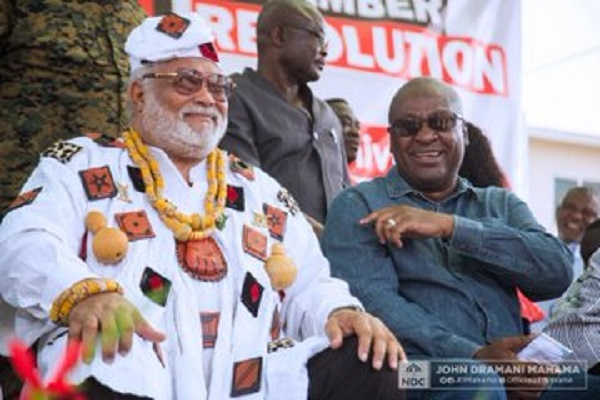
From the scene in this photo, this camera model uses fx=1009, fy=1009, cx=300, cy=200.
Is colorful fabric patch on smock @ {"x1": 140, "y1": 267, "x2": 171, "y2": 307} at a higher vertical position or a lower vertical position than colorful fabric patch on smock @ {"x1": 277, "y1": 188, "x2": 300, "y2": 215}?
lower

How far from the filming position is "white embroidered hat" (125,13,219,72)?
114 inches

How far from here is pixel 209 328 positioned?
8.29ft

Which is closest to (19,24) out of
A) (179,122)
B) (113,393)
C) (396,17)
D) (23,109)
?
(23,109)

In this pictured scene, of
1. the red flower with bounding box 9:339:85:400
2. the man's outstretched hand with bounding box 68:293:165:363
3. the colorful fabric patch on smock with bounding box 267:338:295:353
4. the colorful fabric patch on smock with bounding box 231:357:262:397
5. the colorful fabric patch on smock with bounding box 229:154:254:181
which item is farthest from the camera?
the colorful fabric patch on smock with bounding box 229:154:254:181

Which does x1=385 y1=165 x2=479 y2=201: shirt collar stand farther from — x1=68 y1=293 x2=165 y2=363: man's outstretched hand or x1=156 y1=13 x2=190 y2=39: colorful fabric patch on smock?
x1=68 y1=293 x2=165 y2=363: man's outstretched hand

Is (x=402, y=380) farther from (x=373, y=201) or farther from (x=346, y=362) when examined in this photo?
(x=373, y=201)

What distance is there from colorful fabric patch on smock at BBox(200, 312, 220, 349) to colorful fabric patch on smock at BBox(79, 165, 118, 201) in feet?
1.33

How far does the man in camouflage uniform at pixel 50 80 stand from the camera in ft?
10.6

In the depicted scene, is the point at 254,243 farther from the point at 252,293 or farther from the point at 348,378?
the point at 348,378

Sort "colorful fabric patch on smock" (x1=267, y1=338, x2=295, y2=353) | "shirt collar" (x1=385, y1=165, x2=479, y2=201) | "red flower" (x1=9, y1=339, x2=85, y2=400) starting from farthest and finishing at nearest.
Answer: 1. "shirt collar" (x1=385, y1=165, x2=479, y2=201)
2. "colorful fabric patch on smock" (x1=267, y1=338, x2=295, y2=353)
3. "red flower" (x1=9, y1=339, x2=85, y2=400)

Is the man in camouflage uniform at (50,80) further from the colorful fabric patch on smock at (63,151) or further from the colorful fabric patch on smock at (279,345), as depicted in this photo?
the colorful fabric patch on smock at (279,345)

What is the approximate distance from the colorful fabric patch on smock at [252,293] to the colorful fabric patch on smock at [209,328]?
0.10 meters

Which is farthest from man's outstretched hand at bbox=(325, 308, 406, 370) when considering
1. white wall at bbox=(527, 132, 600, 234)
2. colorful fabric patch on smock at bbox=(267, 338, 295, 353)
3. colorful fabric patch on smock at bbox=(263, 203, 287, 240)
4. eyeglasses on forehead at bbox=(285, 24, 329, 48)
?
white wall at bbox=(527, 132, 600, 234)

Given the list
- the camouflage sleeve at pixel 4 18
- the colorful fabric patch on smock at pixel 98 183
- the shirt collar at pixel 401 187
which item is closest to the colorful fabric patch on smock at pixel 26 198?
the colorful fabric patch on smock at pixel 98 183
